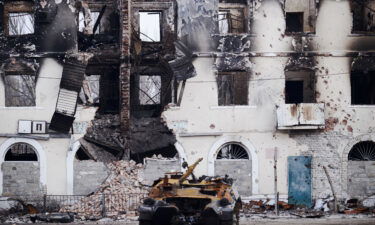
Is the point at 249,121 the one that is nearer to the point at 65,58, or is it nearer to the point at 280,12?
the point at 280,12

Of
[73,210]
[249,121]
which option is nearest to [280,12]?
[249,121]

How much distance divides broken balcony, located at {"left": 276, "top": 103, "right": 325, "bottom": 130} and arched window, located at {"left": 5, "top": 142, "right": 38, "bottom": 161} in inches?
437

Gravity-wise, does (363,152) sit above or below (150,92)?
below

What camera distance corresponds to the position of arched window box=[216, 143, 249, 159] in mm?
29359

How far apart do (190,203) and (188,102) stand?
11671 millimetres

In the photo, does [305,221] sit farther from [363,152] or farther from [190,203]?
[190,203]

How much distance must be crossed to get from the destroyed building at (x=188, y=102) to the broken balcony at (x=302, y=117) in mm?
44

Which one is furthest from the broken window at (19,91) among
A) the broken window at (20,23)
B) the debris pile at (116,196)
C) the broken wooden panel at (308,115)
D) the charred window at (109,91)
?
the broken wooden panel at (308,115)

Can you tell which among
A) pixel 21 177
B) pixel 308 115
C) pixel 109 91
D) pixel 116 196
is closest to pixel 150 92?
pixel 109 91

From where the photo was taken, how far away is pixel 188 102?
29.1 metres

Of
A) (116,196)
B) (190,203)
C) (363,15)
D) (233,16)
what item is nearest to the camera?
(190,203)

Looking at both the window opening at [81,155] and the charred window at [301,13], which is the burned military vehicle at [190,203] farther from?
the charred window at [301,13]

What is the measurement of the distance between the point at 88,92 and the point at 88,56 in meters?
1.61

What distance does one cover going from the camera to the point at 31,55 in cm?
2897
